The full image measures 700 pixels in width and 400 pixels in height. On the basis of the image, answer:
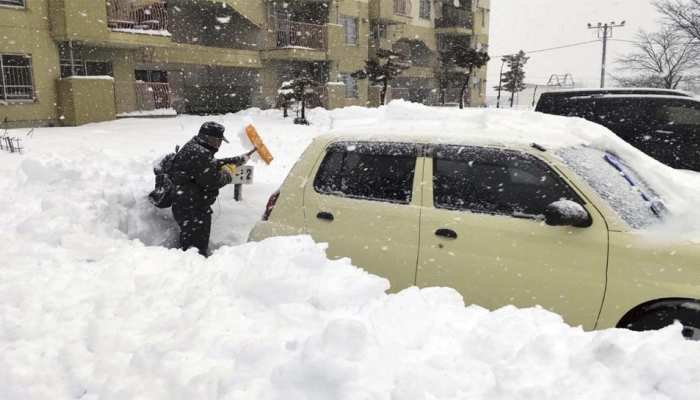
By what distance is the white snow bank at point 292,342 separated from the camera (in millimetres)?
2189

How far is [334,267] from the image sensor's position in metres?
3.38

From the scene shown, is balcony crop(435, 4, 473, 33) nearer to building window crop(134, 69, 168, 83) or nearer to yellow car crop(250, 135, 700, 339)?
building window crop(134, 69, 168, 83)

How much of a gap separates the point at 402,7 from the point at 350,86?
769 centimetres

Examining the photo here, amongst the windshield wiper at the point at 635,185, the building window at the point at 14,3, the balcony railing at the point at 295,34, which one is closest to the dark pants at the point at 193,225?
the windshield wiper at the point at 635,185

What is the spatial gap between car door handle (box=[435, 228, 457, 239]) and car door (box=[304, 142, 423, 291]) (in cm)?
16

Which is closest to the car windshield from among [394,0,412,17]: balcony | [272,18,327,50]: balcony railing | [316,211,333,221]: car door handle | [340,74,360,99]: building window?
[316,211,333,221]: car door handle

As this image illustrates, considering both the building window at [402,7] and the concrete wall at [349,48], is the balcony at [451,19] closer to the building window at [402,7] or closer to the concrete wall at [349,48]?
the building window at [402,7]

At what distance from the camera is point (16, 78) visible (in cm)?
→ 1705

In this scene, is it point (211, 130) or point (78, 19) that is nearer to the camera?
point (211, 130)

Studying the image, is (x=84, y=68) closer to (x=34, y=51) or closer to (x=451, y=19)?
(x=34, y=51)

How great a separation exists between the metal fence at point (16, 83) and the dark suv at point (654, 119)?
16384 millimetres

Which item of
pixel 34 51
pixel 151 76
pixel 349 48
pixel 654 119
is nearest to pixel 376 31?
pixel 349 48

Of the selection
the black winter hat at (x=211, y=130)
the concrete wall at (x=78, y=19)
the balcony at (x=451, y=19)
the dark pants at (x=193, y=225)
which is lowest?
the dark pants at (x=193, y=225)

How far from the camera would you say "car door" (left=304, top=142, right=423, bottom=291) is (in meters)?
3.78
